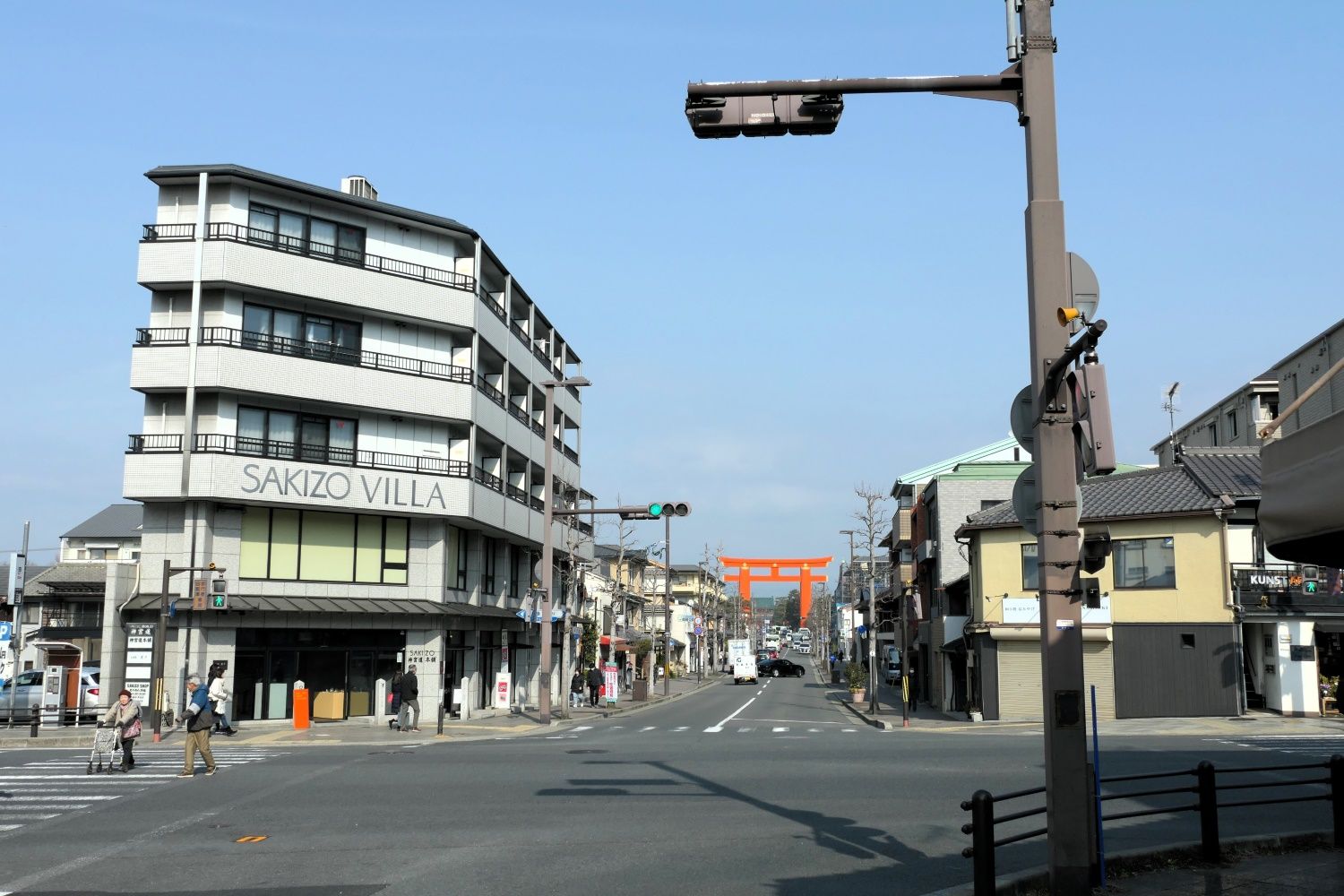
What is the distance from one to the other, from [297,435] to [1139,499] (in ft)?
91.8

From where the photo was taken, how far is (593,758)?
79.6ft

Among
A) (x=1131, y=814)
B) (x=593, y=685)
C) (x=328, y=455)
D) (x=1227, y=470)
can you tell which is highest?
(x=328, y=455)

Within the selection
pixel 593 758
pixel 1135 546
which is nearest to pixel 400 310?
pixel 593 758

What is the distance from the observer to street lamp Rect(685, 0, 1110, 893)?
8773mm

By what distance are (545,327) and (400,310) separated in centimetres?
1781

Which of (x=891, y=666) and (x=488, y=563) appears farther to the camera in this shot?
(x=891, y=666)

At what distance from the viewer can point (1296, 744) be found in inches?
1003

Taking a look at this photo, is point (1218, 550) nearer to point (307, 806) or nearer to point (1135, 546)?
point (1135, 546)

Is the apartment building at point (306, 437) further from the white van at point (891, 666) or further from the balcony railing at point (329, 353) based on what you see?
the white van at point (891, 666)

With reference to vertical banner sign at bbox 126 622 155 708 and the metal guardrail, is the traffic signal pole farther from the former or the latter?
vertical banner sign at bbox 126 622 155 708

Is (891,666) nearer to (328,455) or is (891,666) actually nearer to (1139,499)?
(1139,499)

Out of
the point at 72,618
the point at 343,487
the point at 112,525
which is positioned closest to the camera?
the point at 343,487

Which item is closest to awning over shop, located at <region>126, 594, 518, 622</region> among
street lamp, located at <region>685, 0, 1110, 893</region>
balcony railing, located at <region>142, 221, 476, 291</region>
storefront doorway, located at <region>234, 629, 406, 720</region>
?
storefront doorway, located at <region>234, 629, 406, 720</region>

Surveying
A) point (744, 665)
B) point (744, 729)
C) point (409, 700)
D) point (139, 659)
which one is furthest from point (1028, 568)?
point (744, 665)
